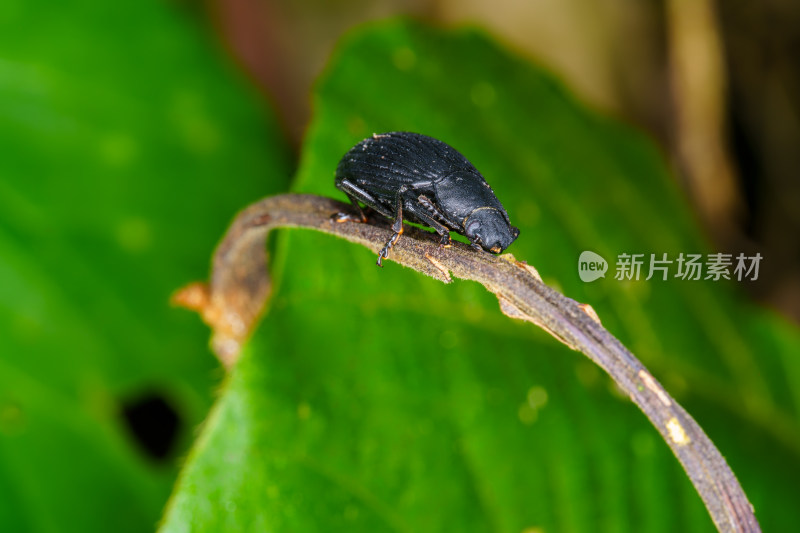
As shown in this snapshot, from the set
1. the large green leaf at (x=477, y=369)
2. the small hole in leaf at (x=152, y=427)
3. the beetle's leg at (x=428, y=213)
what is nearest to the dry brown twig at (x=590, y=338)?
the beetle's leg at (x=428, y=213)

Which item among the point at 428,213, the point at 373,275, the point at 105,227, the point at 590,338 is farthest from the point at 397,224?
the point at 105,227

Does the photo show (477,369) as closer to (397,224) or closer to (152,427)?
(397,224)

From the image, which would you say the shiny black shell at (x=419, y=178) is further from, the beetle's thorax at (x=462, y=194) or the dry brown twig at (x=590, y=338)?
the dry brown twig at (x=590, y=338)

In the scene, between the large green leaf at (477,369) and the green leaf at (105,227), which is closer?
the large green leaf at (477,369)

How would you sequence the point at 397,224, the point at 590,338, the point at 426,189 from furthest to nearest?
the point at 426,189 < the point at 397,224 < the point at 590,338

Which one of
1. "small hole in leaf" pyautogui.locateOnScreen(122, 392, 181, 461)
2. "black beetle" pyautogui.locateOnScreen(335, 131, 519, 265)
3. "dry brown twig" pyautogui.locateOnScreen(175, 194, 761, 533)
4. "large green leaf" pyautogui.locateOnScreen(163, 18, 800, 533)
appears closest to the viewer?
"dry brown twig" pyautogui.locateOnScreen(175, 194, 761, 533)

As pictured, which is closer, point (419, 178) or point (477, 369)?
point (419, 178)

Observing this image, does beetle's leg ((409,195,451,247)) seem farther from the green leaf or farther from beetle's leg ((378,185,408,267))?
the green leaf

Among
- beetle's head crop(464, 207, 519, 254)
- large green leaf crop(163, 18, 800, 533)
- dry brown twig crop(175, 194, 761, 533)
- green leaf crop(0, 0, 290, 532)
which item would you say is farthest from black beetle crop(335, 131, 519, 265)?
green leaf crop(0, 0, 290, 532)
